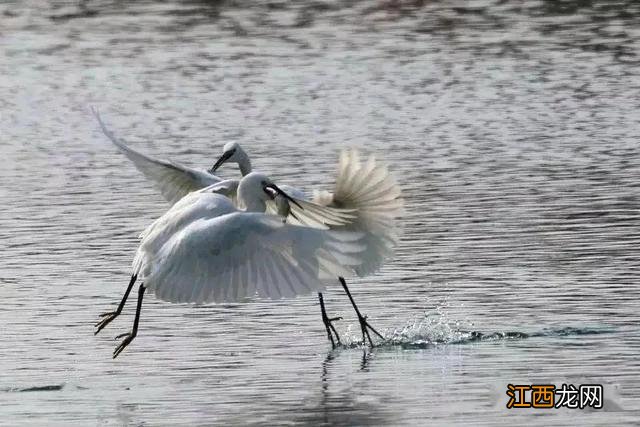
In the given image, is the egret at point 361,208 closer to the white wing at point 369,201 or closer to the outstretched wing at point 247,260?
the white wing at point 369,201

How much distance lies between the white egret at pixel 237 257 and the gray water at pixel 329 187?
23.0 inches

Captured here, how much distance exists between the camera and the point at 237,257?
481 inches

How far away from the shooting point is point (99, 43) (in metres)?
35.1

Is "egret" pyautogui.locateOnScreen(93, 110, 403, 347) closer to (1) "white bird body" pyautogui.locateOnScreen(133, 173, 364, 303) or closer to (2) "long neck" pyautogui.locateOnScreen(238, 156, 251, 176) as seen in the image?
(1) "white bird body" pyautogui.locateOnScreen(133, 173, 364, 303)

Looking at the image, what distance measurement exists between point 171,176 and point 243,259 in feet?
11.2

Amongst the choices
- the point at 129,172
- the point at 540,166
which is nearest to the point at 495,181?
the point at 540,166

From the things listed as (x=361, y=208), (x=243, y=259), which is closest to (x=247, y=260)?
(x=243, y=259)

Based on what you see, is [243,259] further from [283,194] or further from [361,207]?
[361,207]

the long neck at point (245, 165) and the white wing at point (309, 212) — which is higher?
the white wing at point (309, 212)

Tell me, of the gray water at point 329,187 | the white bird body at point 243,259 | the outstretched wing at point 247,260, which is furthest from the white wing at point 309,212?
the gray water at point 329,187

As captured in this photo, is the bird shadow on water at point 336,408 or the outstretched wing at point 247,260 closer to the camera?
the bird shadow on water at point 336,408

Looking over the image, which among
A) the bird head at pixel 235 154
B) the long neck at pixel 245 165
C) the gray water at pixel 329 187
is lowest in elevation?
the gray water at pixel 329 187

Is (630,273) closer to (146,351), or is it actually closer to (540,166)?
(146,351)

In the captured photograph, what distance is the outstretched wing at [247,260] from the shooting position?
11.9 m
